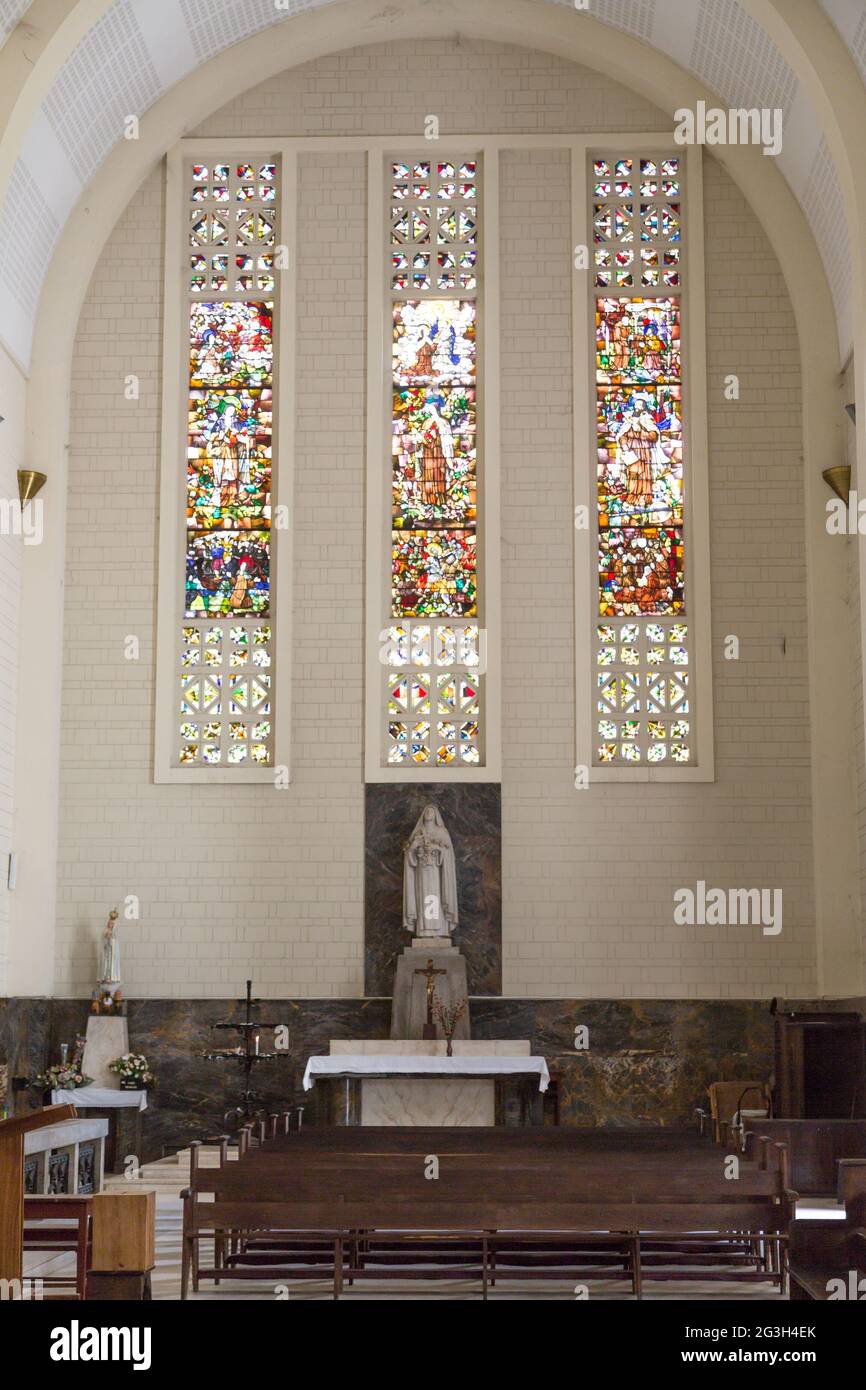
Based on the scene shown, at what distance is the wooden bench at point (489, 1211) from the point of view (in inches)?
308

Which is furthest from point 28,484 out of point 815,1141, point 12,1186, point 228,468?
point 12,1186

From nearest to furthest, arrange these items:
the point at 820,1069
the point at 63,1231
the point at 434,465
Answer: the point at 63,1231, the point at 820,1069, the point at 434,465

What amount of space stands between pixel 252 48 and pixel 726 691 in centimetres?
771

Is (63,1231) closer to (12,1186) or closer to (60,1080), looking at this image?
(12,1186)

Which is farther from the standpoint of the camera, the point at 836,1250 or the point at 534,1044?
the point at 534,1044

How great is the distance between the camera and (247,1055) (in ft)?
45.3

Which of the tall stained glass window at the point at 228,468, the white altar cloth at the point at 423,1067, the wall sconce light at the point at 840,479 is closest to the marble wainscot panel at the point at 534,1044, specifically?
the white altar cloth at the point at 423,1067

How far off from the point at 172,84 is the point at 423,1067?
975cm

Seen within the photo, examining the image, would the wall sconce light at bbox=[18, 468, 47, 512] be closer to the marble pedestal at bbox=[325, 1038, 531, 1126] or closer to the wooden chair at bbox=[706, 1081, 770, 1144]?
the marble pedestal at bbox=[325, 1038, 531, 1126]

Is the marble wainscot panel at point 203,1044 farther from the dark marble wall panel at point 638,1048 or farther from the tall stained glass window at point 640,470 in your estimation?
the tall stained glass window at point 640,470

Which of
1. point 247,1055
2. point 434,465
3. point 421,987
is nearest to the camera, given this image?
point 247,1055

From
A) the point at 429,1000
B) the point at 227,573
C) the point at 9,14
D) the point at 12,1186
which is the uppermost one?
the point at 9,14
